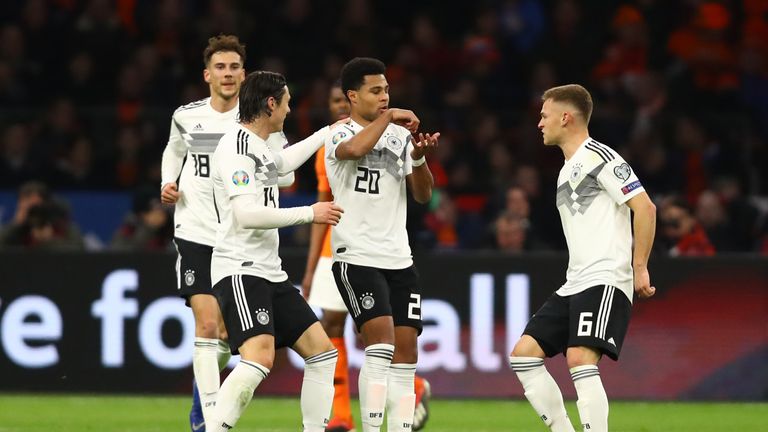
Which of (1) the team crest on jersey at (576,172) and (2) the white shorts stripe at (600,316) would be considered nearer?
(2) the white shorts stripe at (600,316)

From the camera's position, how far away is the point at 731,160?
15359mm

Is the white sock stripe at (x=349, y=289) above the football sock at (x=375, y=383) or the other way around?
above

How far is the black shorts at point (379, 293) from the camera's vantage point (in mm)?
8203

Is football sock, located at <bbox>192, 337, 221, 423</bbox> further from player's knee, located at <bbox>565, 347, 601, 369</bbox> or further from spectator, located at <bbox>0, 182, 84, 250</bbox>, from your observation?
spectator, located at <bbox>0, 182, 84, 250</bbox>

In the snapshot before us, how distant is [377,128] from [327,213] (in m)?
0.59

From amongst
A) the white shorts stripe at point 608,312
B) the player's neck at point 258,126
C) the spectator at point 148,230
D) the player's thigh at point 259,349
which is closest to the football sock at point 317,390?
the player's thigh at point 259,349

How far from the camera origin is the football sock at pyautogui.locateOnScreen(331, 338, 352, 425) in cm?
962

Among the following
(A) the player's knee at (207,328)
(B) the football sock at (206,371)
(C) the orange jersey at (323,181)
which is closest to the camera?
(B) the football sock at (206,371)

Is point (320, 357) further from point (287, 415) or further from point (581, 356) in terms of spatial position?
point (287, 415)

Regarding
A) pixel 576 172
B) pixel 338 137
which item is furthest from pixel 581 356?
pixel 338 137

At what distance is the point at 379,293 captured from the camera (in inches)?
323

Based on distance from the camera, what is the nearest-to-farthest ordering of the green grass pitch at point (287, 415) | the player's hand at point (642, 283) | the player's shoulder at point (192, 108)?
the player's hand at point (642, 283) → the player's shoulder at point (192, 108) → the green grass pitch at point (287, 415)

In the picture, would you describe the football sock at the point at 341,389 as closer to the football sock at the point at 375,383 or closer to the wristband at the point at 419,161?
the football sock at the point at 375,383

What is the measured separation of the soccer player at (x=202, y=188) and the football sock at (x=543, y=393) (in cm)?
193
